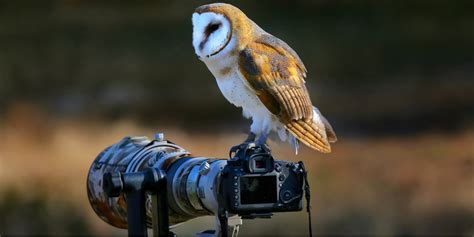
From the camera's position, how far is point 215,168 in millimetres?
2172

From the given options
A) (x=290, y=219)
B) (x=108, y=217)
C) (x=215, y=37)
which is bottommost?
(x=290, y=219)

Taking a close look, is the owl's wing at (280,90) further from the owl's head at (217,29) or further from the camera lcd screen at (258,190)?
the camera lcd screen at (258,190)

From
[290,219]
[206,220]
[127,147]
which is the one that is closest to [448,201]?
[290,219]

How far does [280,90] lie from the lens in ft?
8.67

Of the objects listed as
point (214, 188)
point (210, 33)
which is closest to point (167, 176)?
point (214, 188)

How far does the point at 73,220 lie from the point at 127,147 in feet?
6.04

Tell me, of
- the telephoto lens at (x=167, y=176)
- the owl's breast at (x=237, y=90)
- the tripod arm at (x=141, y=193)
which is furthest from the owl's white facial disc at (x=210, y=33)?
the tripod arm at (x=141, y=193)

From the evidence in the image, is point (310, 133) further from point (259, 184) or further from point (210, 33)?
point (259, 184)

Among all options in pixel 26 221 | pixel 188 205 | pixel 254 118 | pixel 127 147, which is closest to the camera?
pixel 188 205

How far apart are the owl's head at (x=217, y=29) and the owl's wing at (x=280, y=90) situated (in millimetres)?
57

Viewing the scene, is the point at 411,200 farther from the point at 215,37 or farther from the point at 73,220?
the point at 215,37

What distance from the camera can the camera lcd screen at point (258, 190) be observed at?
2.07 metres

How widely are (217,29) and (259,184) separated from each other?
549 mm

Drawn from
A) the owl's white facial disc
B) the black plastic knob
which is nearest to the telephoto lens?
the black plastic knob
